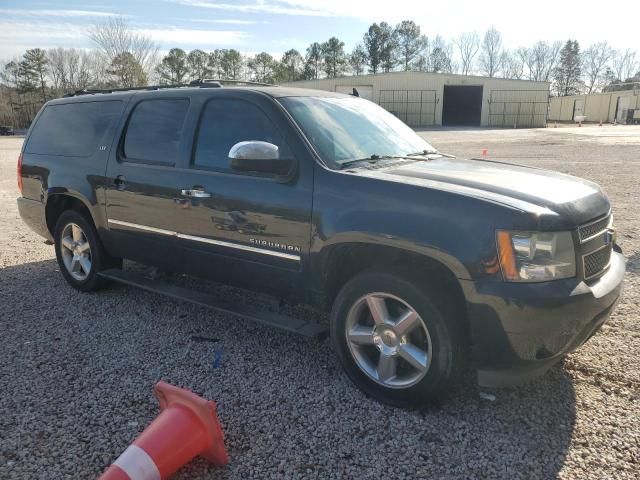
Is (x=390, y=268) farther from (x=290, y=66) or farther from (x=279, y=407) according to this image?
(x=290, y=66)

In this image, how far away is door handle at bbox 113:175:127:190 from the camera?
15.2ft

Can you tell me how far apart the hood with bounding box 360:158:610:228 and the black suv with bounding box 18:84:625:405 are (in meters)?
0.02

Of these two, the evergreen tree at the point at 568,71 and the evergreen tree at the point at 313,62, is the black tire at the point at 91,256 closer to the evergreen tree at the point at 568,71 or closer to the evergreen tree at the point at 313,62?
the evergreen tree at the point at 313,62

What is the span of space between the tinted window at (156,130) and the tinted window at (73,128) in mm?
328

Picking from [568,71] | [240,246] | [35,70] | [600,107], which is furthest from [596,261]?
[568,71]

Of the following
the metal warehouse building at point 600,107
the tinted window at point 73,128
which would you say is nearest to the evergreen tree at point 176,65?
the metal warehouse building at point 600,107

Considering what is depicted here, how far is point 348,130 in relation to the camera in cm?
398

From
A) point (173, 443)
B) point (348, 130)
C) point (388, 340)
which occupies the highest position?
point (348, 130)

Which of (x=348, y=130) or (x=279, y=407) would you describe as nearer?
(x=279, y=407)

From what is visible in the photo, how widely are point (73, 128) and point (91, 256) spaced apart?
1285 mm

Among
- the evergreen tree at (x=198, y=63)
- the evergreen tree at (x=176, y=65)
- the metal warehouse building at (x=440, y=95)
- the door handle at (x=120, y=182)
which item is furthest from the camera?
the evergreen tree at (x=198, y=63)

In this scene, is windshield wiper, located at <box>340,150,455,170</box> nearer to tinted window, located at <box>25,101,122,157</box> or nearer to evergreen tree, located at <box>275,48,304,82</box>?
tinted window, located at <box>25,101,122,157</box>

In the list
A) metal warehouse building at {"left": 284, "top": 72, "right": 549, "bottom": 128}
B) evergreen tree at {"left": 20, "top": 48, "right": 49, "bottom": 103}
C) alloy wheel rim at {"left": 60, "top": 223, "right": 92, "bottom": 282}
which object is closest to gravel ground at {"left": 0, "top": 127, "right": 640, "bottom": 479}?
alloy wheel rim at {"left": 60, "top": 223, "right": 92, "bottom": 282}

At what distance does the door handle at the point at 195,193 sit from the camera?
395cm
